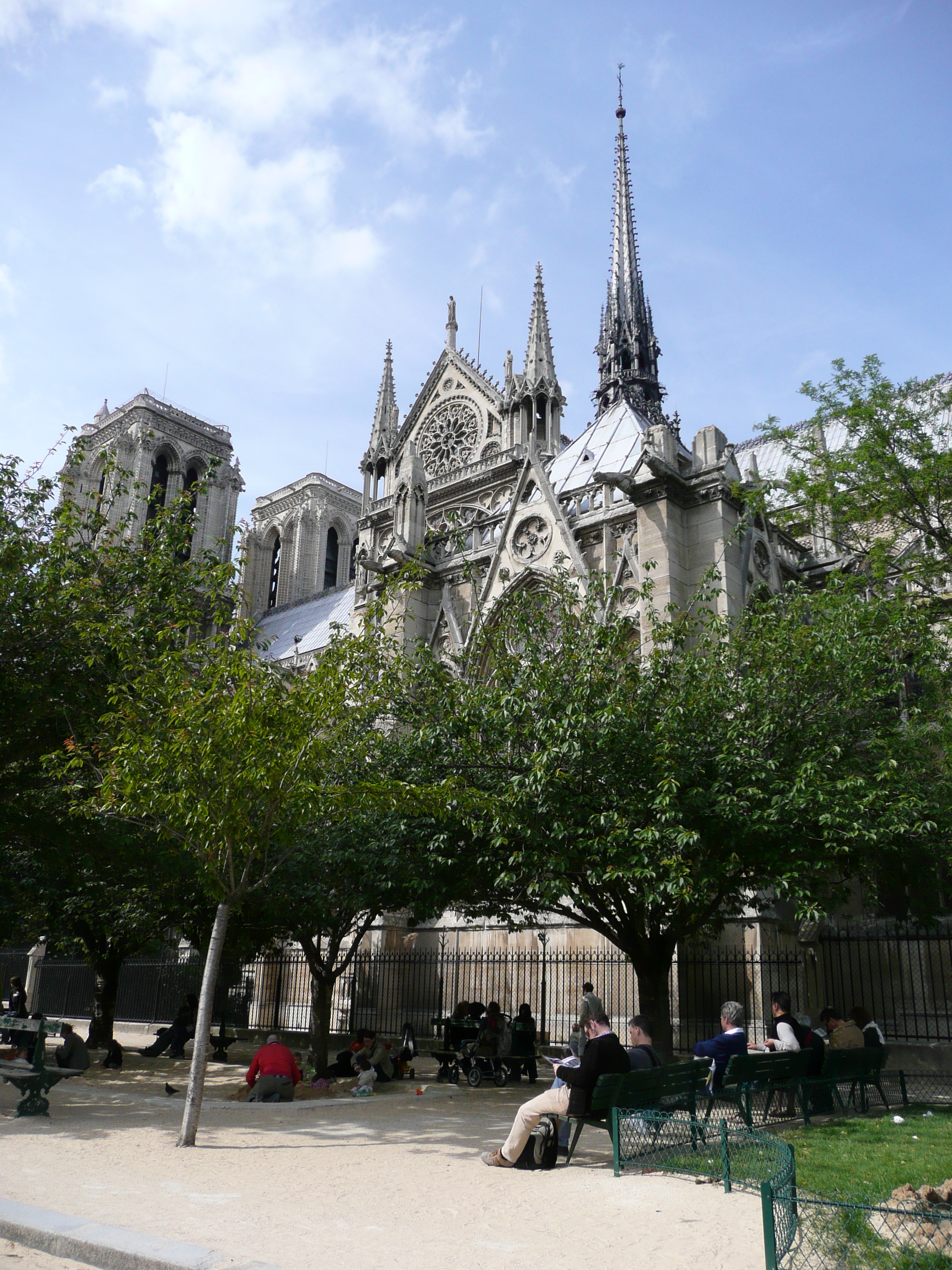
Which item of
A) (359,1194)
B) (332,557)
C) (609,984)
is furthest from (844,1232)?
(332,557)

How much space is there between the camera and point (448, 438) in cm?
3928

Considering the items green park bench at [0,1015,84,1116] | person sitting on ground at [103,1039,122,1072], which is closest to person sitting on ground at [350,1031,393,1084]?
green park bench at [0,1015,84,1116]

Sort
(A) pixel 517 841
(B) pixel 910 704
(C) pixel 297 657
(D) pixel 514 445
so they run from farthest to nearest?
(C) pixel 297 657 → (D) pixel 514 445 → (B) pixel 910 704 → (A) pixel 517 841

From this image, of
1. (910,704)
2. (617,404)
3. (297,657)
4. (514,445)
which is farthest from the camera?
(297,657)

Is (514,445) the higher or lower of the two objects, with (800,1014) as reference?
higher

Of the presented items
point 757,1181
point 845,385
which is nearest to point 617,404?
point 845,385

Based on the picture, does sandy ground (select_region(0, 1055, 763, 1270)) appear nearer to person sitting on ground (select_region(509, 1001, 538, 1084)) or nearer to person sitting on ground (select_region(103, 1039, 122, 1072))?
person sitting on ground (select_region(509, 1001, 538, 1084))

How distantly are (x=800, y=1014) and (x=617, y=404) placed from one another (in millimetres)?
19640

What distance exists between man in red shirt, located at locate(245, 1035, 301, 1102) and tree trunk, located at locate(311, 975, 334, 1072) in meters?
2.55

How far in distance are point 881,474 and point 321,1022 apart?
500 inches

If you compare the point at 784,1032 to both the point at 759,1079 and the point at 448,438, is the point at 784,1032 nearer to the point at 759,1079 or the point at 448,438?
the point at 759,1079

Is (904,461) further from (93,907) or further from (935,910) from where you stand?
(93,907)

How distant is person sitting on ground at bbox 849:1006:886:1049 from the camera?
11797mm

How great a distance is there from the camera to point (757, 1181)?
7000 mm
